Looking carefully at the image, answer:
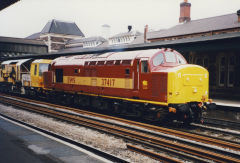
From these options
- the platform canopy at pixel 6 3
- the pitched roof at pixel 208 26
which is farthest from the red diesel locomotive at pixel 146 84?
the pitched roof at pixel 208 26

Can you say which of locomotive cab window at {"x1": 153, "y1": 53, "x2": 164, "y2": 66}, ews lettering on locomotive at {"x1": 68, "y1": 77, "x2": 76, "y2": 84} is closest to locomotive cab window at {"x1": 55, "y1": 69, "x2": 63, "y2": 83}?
ews lettering on locomotive at {"x1": 68, "y1": 77, "x2": 76, "y2": 84}

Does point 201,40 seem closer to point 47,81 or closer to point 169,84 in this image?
point 169,84

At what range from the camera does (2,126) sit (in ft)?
34.6

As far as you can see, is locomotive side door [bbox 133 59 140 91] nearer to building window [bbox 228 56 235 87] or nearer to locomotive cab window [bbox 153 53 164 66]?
locomotive cab window [bbox 153 53 164 66]

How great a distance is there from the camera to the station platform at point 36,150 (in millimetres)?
6801

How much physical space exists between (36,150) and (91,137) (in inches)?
97.1

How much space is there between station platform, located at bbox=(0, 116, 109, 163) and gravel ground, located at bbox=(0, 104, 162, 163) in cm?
86

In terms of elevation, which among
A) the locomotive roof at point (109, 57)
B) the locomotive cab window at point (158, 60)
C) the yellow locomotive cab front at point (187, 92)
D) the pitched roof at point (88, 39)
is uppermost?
the pitched roof at point (88, 39)

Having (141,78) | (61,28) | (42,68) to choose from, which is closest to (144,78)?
(141,78)

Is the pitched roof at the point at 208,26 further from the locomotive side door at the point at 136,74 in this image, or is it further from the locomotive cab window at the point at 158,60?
the locomotive side door at the point at 136,74

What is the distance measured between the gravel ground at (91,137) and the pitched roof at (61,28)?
5776cm

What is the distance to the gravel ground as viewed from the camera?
24.3ft

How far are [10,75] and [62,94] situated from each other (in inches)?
389

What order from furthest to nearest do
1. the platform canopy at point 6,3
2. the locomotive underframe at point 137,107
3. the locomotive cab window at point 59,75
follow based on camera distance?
1. the locomotive cab window at point 59,75
2. the locomotive underframe at point 137,107
3. the platform canopy at point 6,3
